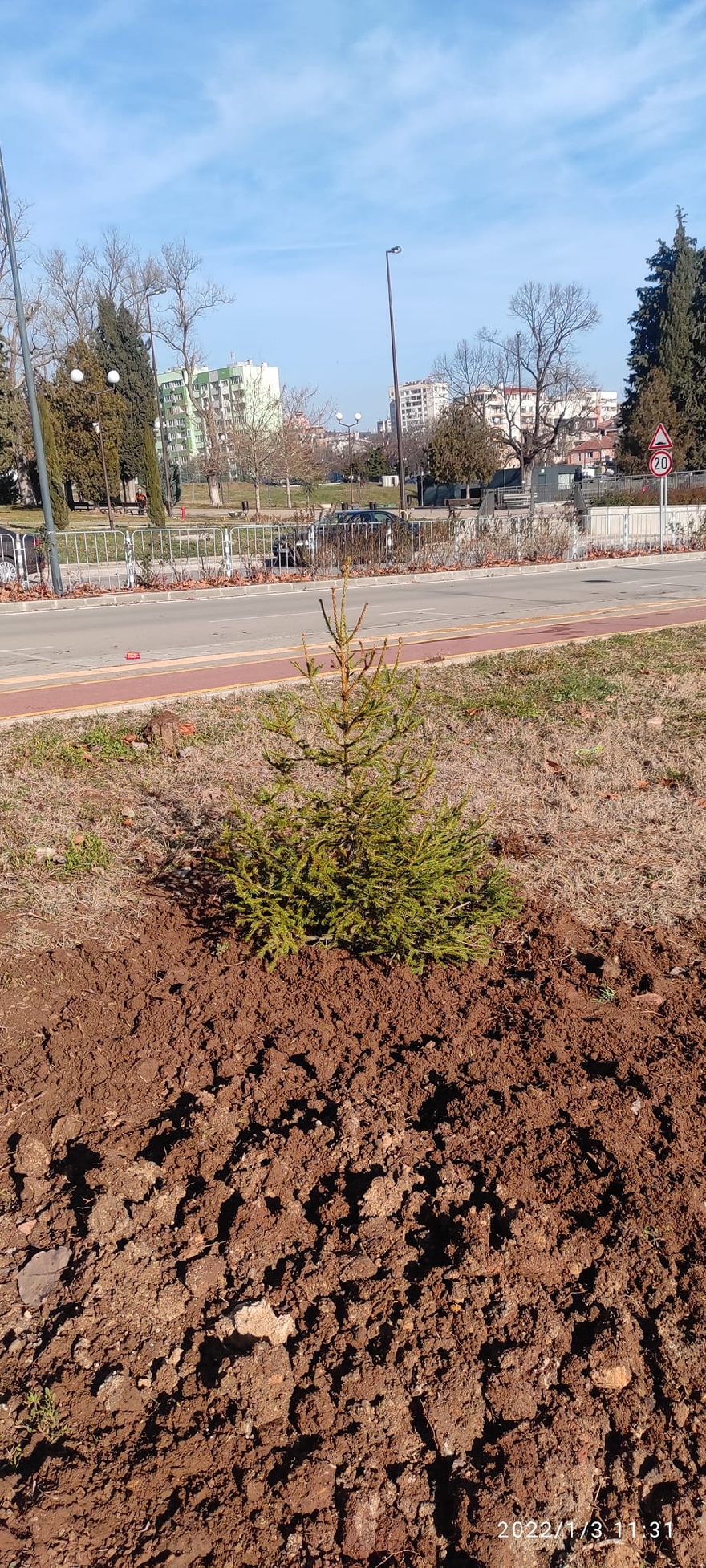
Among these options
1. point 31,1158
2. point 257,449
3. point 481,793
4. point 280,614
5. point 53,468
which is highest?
point 257,449

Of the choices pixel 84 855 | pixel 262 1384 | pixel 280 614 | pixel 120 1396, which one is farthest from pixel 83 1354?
pixel 280 614

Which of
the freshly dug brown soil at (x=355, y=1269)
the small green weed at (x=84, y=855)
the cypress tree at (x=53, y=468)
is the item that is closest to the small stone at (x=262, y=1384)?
the freshly dug brown soil at (x=355, y=1269)

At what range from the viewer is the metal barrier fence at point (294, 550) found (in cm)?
2195

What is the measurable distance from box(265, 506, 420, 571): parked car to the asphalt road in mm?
1596

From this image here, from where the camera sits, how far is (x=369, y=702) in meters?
3.47

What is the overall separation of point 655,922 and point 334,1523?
2553 mm

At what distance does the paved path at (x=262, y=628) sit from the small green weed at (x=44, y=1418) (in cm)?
631

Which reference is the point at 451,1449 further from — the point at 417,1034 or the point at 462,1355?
the point at 417,1034

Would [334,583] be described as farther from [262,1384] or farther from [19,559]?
[262,1384]

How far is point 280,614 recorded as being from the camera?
1586cm

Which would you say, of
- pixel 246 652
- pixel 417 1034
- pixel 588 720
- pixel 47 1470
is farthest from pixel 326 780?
pixel 246 652

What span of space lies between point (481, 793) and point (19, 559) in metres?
17.3

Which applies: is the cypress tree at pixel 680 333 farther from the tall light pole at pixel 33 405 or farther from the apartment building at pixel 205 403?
the tall light pole at pixel 33 405

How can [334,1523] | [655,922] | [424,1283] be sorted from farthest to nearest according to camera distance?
1. [655,922]
2. [424,1283]
3. [334,1523]
